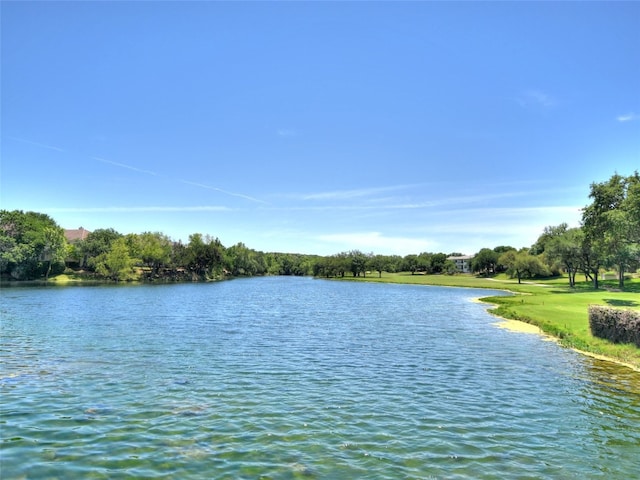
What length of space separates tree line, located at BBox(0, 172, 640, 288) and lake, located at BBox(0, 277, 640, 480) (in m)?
34.4

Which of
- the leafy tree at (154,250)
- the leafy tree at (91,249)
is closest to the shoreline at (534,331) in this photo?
the leafy tree at (154,250)

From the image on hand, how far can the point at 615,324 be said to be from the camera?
24.9 meters

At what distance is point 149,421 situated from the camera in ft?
41.9

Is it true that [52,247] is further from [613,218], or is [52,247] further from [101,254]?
[613,218]

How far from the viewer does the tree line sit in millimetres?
54906

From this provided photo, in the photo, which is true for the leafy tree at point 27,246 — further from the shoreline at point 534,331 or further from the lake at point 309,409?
the shoreline at point 534,331

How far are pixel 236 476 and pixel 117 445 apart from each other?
378 centimetres

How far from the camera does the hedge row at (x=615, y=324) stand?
2308 cm

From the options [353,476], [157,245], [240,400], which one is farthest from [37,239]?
[353,476]

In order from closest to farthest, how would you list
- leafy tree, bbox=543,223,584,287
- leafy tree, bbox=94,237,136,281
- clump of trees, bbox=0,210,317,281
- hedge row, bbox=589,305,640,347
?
hedge row, bbox=589,305,640,347 → leafy tree, bbox=543,223,584,287 → clump of trees, bbox=0,210,317,281 → leafy tree, bbox=94,237,136,281

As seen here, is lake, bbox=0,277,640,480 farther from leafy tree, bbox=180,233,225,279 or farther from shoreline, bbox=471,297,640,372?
leafy tree, bbox=180,233,225,279

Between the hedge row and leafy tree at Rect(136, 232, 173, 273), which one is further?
leafy tree at Rect(136, 232, 173, 273)

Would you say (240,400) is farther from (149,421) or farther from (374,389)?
(374,389)

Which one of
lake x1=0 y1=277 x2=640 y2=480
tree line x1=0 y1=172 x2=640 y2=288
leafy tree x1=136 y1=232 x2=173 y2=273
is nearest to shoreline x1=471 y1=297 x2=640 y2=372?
lake x1=0 y1=277 x2=640 y2=480
